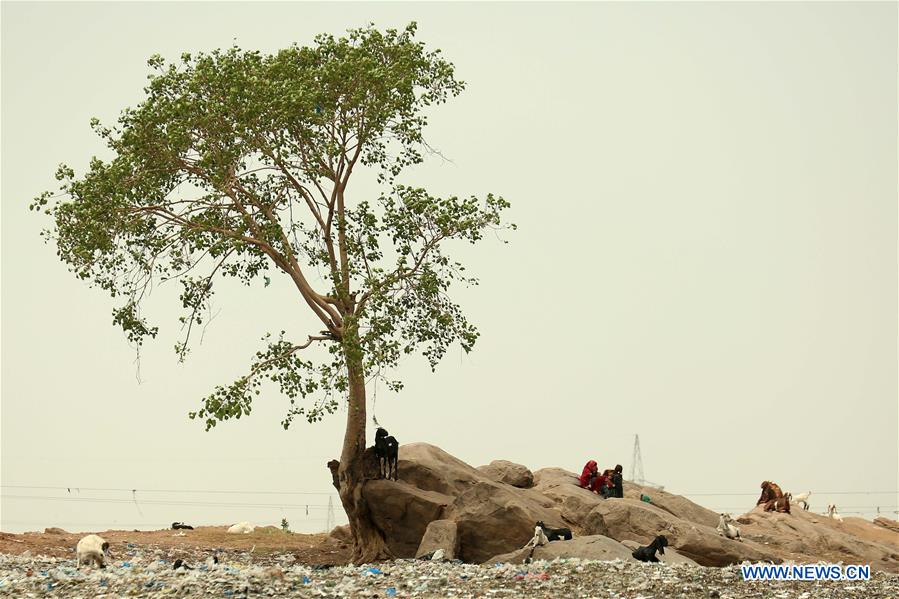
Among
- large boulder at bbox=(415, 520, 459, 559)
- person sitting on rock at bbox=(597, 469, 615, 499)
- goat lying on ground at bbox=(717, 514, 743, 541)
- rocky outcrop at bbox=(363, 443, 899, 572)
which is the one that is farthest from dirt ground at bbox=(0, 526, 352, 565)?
goat lying on ground at bbox=(717, 514, 743, 541)

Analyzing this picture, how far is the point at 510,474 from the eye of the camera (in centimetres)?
3131

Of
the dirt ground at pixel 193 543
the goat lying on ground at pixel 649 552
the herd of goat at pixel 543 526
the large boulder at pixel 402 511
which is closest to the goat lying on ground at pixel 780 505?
the herd of goat at pixel 543 526

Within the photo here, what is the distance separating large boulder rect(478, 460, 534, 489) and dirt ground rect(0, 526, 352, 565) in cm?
507

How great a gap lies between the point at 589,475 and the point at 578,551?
10.3 meters

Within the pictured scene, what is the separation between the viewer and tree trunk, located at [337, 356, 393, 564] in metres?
26.4

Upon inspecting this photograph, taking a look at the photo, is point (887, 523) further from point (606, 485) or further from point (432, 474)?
point (432, 474)

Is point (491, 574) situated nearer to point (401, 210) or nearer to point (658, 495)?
point (401, 210)

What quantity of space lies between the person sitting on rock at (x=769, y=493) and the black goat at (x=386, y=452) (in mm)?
14975

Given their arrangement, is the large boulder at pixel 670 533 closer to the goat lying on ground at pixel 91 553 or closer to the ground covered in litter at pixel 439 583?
the ground covered in litter at pixel 439 583

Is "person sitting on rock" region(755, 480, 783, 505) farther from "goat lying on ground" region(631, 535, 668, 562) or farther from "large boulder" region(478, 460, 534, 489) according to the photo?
"goat lying on ground" region(631, 535, 668, 562)

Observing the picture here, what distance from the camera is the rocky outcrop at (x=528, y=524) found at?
81.2ft

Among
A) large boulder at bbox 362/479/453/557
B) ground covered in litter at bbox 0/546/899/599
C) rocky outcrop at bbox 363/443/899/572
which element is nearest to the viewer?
ground covered in litter at bbox 0/546/899/599

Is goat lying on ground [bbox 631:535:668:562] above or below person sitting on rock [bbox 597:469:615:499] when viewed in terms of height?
below

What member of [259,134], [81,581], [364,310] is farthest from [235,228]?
[81,581]
